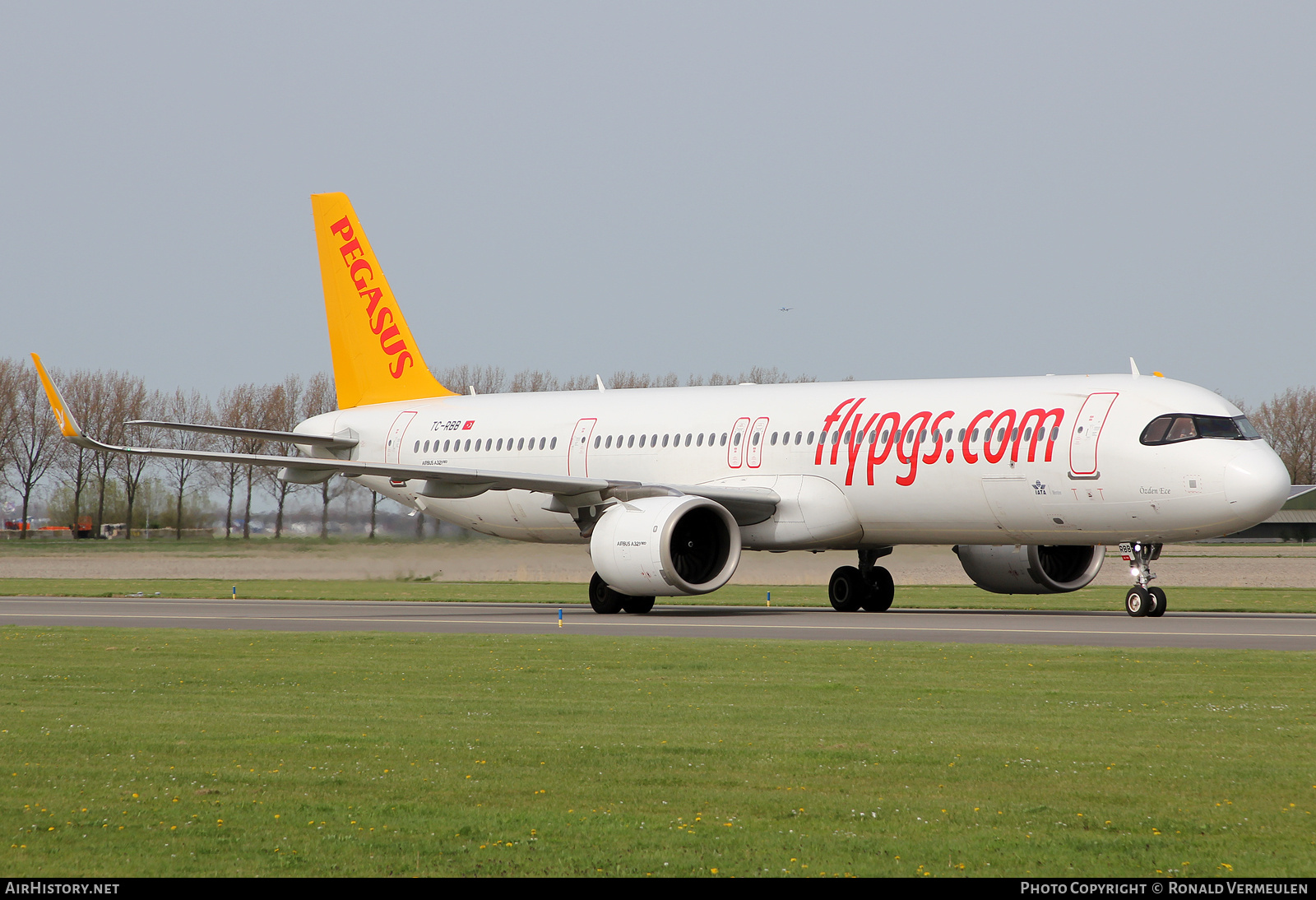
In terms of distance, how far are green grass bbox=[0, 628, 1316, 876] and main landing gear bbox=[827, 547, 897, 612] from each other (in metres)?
12.0

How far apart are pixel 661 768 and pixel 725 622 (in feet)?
45.1

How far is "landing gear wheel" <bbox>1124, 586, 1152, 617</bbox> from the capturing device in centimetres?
2280

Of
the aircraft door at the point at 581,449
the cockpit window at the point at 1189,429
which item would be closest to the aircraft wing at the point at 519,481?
the aircraft door at the point at 581,449

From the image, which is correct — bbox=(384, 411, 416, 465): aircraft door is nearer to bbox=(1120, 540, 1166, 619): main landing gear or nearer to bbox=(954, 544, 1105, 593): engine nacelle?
bbox=(954, 544, 1105, 593): engine nacelle

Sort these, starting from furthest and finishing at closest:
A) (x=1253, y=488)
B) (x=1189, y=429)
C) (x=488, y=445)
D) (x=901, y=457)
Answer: (x=488, y=445), (x=901, y=457), (x=1189, y=429), (x=1253, y=488)

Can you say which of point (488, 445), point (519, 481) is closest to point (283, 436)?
point (488, 445)

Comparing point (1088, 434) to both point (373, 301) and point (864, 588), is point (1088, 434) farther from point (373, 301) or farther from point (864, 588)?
point (373, 301)

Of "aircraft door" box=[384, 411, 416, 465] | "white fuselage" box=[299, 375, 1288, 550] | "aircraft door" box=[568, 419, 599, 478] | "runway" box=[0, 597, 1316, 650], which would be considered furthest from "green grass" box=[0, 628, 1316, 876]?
"aircraft door" box=[384, 411, 416, 465]

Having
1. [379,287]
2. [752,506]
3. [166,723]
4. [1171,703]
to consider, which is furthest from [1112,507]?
[379,287]

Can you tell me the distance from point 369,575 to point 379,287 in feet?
21.0

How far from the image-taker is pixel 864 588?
2744 centimetres

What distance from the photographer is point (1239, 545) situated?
240ft

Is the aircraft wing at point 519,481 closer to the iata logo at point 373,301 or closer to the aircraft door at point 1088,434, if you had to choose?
the aircraft door at point 1088,434

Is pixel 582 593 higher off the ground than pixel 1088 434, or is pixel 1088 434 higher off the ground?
pixel 1088 434
